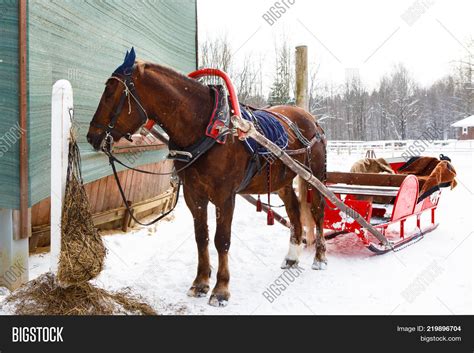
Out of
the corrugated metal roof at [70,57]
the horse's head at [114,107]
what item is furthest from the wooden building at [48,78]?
the horse's head at [114,107]

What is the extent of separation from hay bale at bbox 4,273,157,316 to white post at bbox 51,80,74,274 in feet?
0.52

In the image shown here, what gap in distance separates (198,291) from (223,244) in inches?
21.7

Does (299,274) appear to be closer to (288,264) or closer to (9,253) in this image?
(288,264)

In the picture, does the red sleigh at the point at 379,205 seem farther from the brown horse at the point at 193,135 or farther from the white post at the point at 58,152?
the white post at the point at 58,152

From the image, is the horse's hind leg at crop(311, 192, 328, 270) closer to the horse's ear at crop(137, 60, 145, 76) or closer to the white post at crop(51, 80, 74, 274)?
the horse's ear at crop(137, 60, 145, 76)

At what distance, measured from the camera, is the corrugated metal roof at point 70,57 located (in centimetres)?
355

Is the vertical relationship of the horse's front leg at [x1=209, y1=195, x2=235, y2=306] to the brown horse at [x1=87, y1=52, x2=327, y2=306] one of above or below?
below

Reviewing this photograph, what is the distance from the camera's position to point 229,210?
13.1 ft

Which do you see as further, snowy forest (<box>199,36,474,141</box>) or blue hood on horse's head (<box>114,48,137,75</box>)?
snowy forest (<box>199,36,474,141</box>)

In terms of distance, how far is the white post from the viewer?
3.17m

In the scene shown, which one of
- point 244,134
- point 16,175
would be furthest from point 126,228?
point 244,134

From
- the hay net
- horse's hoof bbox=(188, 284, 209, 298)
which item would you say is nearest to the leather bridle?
the hay net

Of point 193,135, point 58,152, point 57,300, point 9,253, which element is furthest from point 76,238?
point 193,135

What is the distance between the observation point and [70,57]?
419 cm
